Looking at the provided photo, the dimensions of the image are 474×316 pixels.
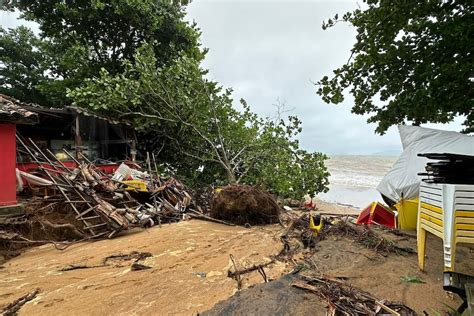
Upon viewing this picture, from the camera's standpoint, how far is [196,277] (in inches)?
151

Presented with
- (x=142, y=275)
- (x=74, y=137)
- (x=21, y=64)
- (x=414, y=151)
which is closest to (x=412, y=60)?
(x=414, y=151)

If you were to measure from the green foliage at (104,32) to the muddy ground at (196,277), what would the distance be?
32.5 ft

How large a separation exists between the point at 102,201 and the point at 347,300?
574 centimetres

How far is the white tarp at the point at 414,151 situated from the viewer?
19.3 ft

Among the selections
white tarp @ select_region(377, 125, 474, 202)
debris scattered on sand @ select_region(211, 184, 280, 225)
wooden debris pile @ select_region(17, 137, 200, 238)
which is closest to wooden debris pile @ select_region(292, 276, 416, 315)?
white tarp @ select_region(377, 125, 474, 202)

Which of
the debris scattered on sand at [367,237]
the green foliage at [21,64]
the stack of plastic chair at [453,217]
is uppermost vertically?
the green foliage at [21,64]

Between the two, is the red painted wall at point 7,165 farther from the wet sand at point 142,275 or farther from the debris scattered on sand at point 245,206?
the debris scattered on sand at point 245,206

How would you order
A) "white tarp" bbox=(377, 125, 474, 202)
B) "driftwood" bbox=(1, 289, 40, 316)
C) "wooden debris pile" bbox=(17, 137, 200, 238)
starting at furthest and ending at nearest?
"wooden debris pile" bbox=(17, 137, 200, 238), "white tarp" bbox=(377, 125, 474, 202), "driftwood" bbox=(1, 289, 40, 316)

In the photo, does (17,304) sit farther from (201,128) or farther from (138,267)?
(201,128)

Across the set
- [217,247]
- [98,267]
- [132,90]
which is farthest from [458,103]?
[132,90]

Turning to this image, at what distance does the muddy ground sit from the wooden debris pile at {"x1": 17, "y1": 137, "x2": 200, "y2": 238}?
715mm

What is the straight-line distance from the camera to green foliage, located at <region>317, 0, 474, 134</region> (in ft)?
18.3

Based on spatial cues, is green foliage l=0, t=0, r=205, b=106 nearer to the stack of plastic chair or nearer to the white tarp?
the white tarp

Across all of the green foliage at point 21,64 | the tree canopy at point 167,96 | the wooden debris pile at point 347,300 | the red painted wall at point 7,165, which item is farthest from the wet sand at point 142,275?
the green foliage at point 21,64
